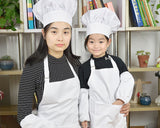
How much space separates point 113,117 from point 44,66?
558 mm

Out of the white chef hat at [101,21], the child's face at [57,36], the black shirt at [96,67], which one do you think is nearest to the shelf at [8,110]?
the black shirt at [96,67]

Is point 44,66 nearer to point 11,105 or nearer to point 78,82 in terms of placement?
point 78,82

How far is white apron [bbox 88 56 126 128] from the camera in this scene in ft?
3.92

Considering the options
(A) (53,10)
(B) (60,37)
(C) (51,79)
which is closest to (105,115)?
(C) (51,79)

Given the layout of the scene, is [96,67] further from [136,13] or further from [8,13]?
[8,13]

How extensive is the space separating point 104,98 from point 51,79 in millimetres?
381

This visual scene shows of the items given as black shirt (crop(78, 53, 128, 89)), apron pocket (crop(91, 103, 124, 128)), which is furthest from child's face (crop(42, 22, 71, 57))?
apron pocket (crop(91, 103, 124, 128))

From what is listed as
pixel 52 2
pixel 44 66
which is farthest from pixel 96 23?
pixel 44 66

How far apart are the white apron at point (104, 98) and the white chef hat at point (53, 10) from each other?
1.33 ft

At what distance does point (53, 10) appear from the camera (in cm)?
104

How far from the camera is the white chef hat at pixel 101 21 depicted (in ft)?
3.95

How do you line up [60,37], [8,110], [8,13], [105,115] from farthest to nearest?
[8,110]
[8,13]
[105,115]
[60,37]

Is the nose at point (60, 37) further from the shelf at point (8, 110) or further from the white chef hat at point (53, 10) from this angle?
the shelf at point (8, 110)

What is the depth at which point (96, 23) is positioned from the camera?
122cm
